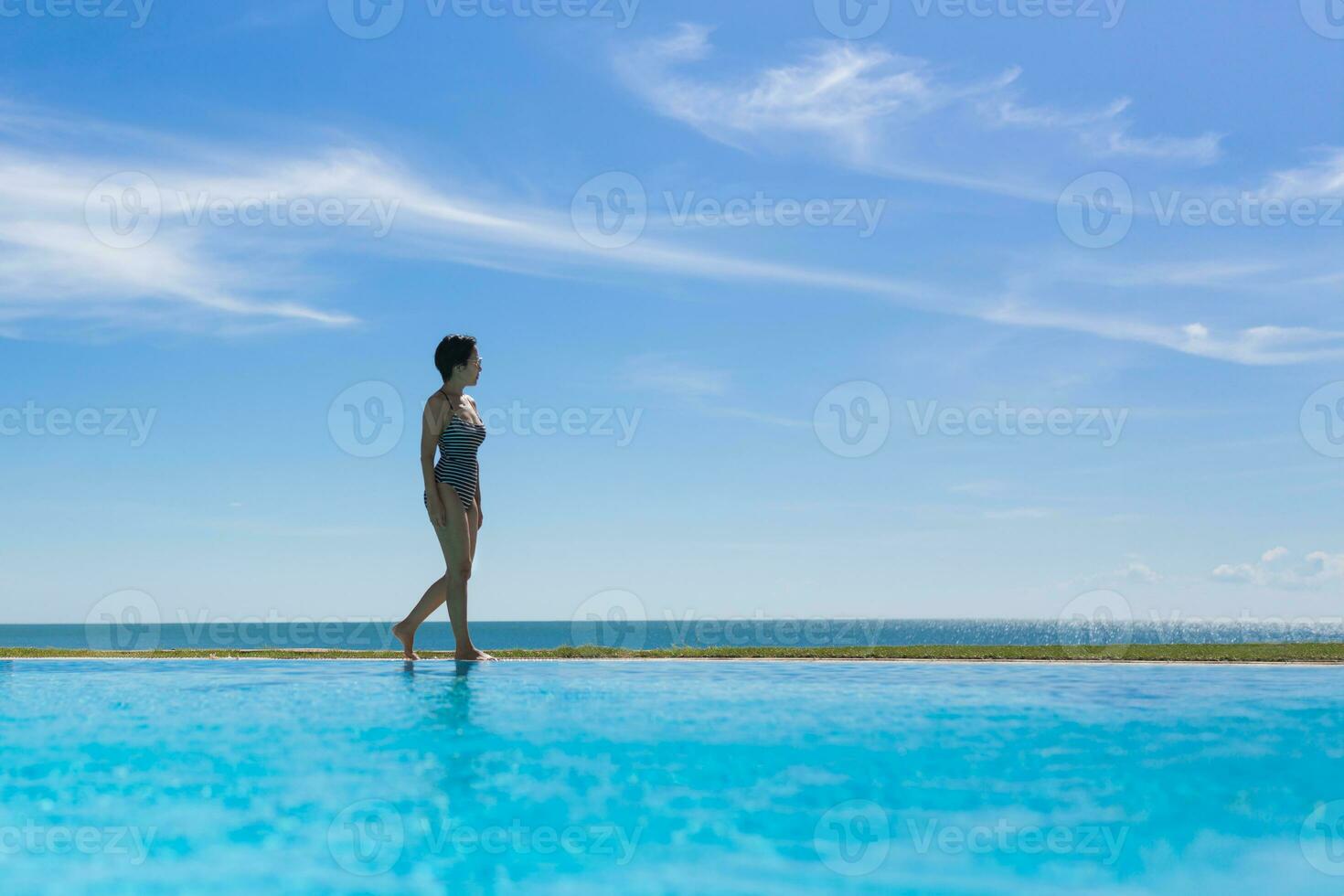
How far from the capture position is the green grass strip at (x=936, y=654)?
13227 mm

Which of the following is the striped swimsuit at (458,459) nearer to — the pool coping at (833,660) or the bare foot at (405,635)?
the bare foot at (405,635)

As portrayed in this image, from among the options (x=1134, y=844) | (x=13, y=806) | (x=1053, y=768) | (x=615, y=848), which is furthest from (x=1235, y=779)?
(x=13, y=806)

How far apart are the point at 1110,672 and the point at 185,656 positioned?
39.0ft

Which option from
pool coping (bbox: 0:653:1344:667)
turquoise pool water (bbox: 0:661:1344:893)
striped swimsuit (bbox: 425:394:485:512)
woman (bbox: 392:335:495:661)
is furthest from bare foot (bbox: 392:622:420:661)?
turquoise pool water (bbox: 0:661:1344:893)

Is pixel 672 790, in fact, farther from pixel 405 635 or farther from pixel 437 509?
pixel 405 635

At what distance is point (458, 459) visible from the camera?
12.4 meters

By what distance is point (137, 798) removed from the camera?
5.58 meters

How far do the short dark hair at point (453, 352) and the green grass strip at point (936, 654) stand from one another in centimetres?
386

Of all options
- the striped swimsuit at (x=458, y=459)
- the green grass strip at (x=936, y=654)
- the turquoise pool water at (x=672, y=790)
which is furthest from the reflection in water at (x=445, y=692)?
the green grass strip at (x=936, y=654)

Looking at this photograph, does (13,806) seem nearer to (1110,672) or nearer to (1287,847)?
(1287,847)

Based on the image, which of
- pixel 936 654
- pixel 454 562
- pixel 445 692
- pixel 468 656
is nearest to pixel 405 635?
pixel 468 656

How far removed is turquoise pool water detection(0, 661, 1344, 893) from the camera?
4.38 m

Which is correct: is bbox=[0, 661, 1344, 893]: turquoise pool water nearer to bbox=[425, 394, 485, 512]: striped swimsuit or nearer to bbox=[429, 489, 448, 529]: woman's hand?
bbox=[429, 489, 448, 529]: woman's hand

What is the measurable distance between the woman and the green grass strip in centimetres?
159
